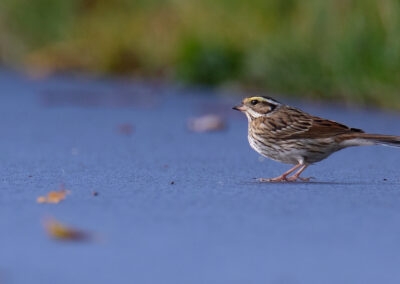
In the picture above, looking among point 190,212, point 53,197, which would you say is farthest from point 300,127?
point 53,197

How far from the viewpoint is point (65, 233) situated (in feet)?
14.5

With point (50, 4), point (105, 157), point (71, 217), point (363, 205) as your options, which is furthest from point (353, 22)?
point (50, 4)

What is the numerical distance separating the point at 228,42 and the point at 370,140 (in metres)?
11.3

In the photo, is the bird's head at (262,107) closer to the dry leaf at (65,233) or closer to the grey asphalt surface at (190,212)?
the grey asphalt surface at (190,212)

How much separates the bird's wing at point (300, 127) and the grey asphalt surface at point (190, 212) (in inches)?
13.8

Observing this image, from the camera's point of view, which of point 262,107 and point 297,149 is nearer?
point 297,149

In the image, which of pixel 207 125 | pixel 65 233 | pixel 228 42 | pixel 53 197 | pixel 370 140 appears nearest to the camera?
pixel 65 233

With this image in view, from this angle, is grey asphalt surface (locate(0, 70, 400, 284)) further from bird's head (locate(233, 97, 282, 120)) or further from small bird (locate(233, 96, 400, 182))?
bird's head (locate(233, 97, 282, 120))

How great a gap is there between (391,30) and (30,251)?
882 cm

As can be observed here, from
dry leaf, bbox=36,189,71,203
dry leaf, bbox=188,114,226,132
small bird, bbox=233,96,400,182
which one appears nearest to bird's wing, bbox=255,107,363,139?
small bird, bbox=233,96,400,182

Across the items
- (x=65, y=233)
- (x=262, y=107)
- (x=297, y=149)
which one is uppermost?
(x=65, y=233)

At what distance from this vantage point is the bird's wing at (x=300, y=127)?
6.70 metres

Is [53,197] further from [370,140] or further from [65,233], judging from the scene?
[370,140]

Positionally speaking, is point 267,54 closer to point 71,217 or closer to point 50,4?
point 71,217
